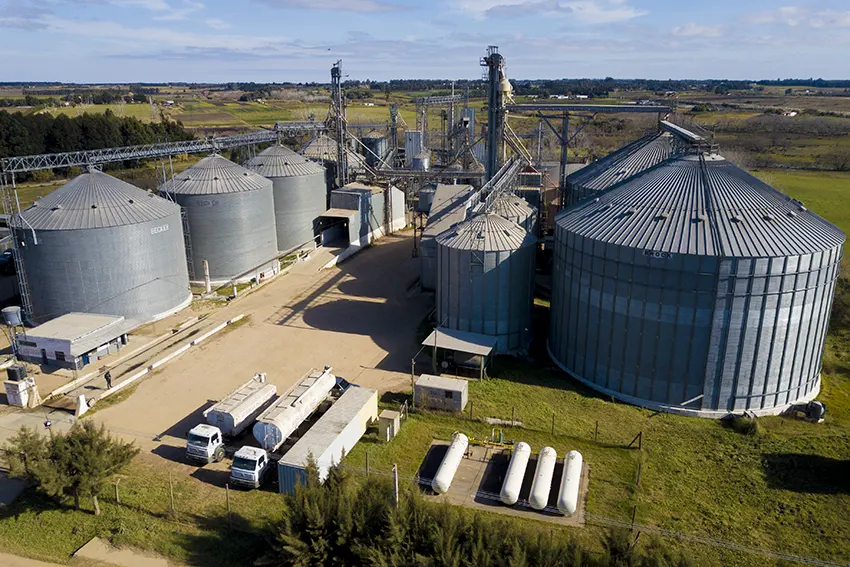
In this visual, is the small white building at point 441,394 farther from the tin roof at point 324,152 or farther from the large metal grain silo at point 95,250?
the tin roof at point 324,152

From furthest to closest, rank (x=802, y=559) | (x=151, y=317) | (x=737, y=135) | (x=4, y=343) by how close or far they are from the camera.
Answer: (x=737, y=135), (x=151, y=317), (x=4, y=343), (x=802, y=559)

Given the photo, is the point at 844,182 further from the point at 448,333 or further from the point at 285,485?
the point at 285,485

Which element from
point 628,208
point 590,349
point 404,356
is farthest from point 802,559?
point 404,356

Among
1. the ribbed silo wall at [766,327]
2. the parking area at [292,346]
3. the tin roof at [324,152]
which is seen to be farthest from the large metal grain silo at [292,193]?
the ribbed silo wall at [766,327]

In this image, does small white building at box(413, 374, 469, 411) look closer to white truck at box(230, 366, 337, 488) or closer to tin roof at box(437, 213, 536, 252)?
white truck at box(230, 366, 337, 488)

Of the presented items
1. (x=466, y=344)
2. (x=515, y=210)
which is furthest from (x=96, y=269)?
(x=515, y=210)

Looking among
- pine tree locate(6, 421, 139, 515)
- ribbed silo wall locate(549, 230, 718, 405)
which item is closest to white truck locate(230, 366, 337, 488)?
pine tree locate(6, 421, 139, 515)
